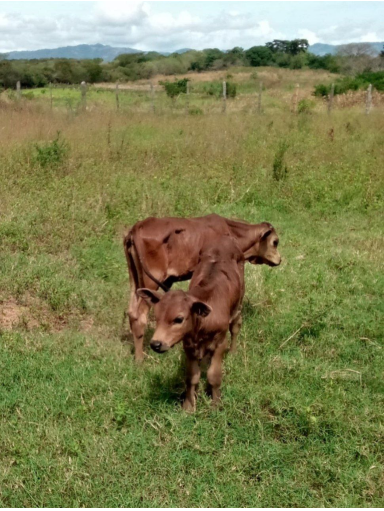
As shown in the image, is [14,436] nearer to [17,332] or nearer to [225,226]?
[17,332]

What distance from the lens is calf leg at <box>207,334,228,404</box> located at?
176 inches

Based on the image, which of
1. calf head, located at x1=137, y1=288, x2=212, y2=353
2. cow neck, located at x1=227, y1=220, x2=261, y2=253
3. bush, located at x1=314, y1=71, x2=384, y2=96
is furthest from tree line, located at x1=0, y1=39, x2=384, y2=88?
calf head, located at x1=137, y1=288, x2=212, y2=353

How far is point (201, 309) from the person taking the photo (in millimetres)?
4070

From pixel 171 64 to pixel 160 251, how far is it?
50018mm

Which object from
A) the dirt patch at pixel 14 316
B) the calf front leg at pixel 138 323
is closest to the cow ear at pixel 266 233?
the calf front leg at pixel 138 323

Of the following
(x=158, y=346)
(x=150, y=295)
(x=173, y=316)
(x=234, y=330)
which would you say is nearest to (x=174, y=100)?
(x=234, y=330)

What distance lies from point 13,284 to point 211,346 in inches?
115

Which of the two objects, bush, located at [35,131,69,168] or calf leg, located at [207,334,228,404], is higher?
bush, located at [35,131,69,168]

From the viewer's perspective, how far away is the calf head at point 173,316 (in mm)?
3896

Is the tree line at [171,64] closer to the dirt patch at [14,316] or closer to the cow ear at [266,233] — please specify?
Result: the dirt patch at [14,316]

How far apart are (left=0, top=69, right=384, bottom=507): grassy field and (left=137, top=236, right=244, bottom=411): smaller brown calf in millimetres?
277

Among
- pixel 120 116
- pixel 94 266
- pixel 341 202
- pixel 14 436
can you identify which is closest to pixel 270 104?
pixel 120 116

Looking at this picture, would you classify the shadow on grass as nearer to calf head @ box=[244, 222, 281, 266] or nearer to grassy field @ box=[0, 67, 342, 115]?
calf head @ box=[244, 222, 281, 266]

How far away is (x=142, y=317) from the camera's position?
5344 mm
